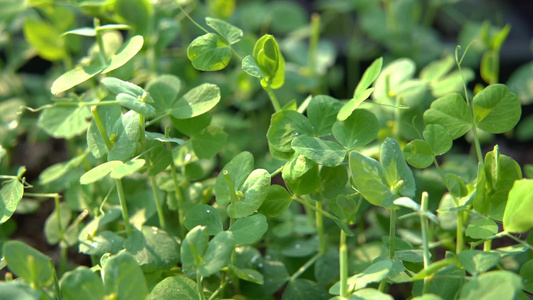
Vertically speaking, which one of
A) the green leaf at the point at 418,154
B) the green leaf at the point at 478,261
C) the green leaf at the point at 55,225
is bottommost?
the green leaf at the point at 55,225

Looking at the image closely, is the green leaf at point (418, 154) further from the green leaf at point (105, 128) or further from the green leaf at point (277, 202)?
the green leaf at point (105, 128)

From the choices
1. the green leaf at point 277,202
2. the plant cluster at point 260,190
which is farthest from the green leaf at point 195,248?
the green leaf at point 277,202

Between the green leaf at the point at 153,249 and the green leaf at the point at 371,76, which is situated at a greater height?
the green leaf at the point at 371,76

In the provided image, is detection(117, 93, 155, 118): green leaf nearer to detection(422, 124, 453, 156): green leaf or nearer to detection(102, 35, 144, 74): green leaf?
detection(102, 35, 144, 74): green leaf

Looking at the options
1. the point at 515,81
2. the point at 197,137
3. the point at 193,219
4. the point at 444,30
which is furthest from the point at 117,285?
the point at 444,30

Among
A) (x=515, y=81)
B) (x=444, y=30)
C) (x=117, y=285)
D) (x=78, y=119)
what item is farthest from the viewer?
(x=444, y=30)

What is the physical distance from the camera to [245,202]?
50 centimetres

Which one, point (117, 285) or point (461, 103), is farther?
point (461, 103)

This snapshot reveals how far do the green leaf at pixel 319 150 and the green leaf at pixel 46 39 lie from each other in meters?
0.56

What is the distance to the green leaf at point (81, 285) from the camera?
42 cm

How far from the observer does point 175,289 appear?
A: 0.51 metres

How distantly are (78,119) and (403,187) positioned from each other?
1.32 feet

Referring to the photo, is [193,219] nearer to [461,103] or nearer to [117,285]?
[117,285]

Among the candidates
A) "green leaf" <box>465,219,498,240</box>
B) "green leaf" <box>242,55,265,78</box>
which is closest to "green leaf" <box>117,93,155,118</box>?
"green leaf" <box>242,55,265,78</box>
